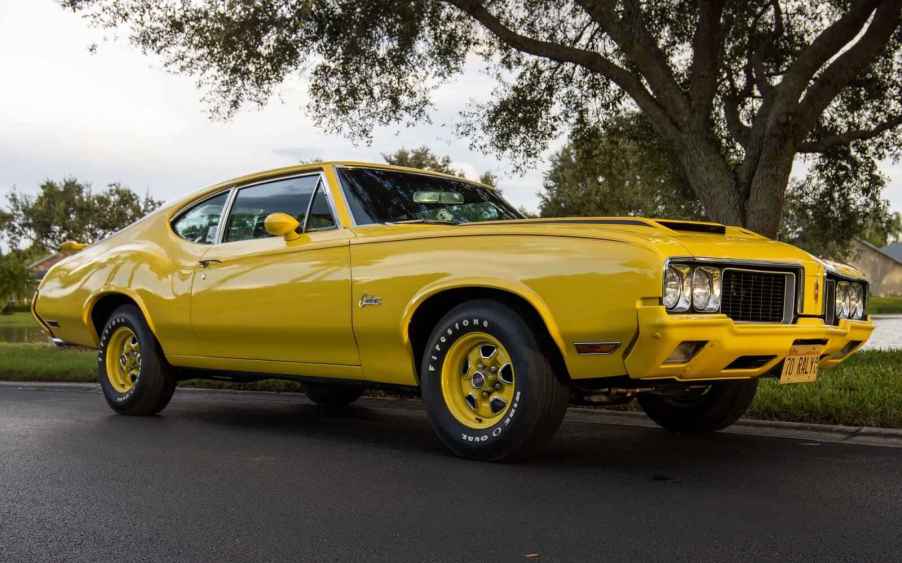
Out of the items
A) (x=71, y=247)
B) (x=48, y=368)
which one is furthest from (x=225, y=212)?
(x=48, y=368)

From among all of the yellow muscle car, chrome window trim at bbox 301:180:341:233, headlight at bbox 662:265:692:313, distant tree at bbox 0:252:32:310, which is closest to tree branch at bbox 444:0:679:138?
the yellow muscle car

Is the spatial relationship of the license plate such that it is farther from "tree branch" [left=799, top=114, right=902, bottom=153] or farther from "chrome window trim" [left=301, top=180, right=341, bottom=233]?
"tree branch" [left=799, top=114, right=902, bottom=153]

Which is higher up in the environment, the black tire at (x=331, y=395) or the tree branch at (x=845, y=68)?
the tree branch at (x=845, y=68)

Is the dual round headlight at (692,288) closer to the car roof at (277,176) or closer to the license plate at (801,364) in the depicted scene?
the license plate at (801,364)

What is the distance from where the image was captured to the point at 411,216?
6.07 metres

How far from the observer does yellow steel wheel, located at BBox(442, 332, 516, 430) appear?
5.16 m

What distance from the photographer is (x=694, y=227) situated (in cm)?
523

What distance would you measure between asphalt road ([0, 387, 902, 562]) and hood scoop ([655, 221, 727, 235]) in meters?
1.28

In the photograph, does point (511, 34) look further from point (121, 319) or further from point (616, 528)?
point (616, 528)

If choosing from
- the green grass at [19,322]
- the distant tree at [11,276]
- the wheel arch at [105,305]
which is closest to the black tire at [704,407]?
the wheel arch at [105,305]

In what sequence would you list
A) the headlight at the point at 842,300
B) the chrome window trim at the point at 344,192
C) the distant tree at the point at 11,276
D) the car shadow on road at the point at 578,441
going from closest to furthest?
the car shadow on road at the point at 578,441 → the headlight at the point at 842,300 → the chrome window trim at the point at 344,192 → the distant tree at the point at 11,276

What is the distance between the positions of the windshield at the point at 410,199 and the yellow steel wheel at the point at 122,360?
255 centimetres

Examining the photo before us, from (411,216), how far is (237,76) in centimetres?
882

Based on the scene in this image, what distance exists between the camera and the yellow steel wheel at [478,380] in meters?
5.16
